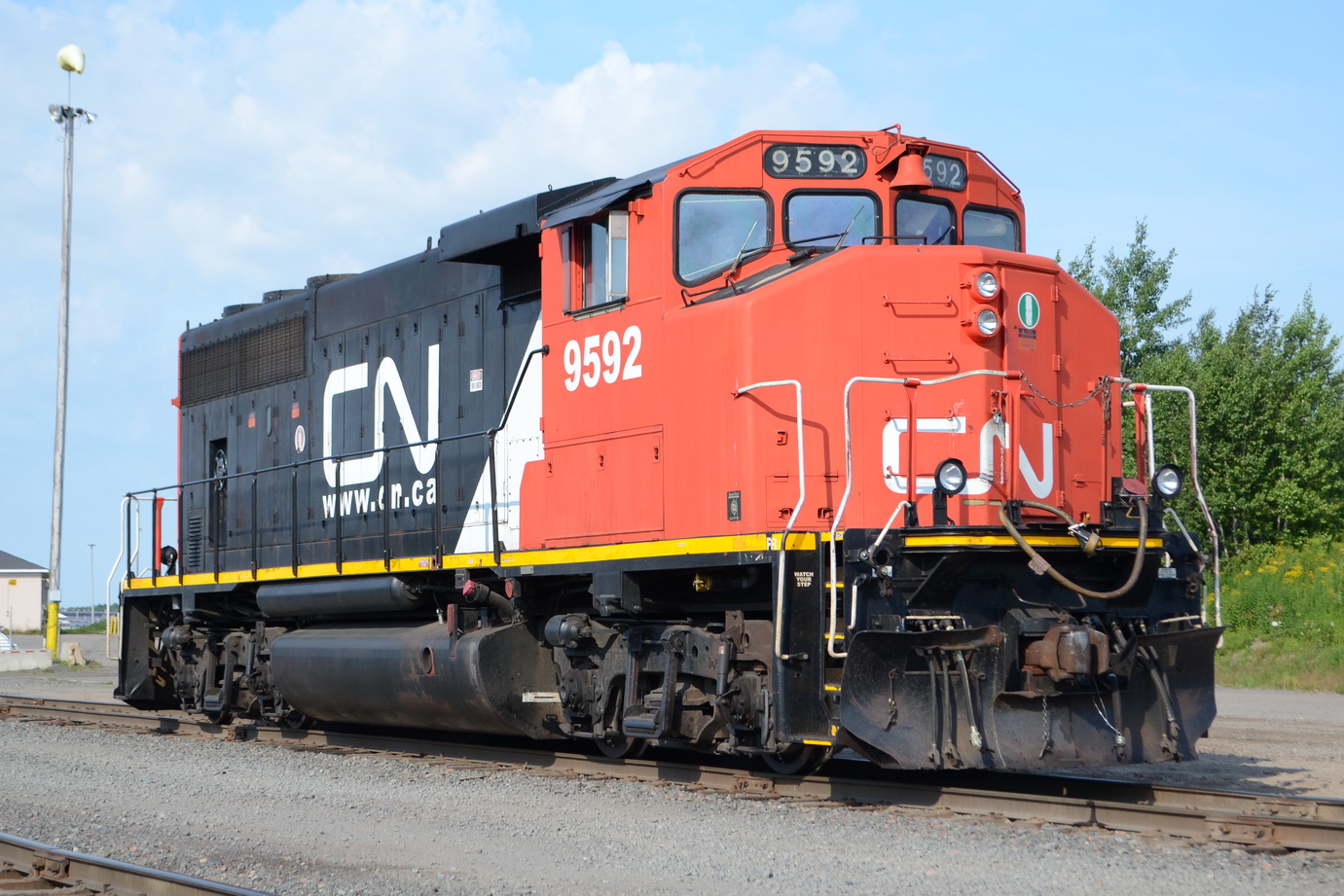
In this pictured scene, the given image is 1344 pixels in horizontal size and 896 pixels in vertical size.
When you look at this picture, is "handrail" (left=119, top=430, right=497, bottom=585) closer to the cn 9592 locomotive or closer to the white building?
the cn 9592 locomotive

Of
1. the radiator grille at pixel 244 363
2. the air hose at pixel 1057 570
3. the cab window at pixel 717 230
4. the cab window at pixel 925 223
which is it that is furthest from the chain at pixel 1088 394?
the radiator grille at pixel 244 363

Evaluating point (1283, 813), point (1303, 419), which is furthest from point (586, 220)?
point (1303, 419)

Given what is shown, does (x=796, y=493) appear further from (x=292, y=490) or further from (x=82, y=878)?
(x=292, y=490)

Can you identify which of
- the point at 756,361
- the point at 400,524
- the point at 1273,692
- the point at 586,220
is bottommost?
the point at 1273,692

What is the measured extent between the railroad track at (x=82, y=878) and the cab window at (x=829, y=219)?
461cm

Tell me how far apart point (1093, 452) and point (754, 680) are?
2.35 m

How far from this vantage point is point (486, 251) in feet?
32.1

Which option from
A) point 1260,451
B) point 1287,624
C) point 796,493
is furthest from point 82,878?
point 1260,451

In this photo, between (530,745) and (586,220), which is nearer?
(586,220)

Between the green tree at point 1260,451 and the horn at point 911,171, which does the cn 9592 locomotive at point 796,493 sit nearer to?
the horn at point 911,171

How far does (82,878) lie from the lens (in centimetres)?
570

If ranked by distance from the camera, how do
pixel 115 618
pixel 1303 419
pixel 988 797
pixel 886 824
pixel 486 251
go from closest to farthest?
pixel 886 824
pixel 988 797
pixel 486 251
pixel 115 618
pixel 1303 419

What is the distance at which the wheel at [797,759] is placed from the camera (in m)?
7.99

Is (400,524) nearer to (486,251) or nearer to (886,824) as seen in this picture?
(486,251)
